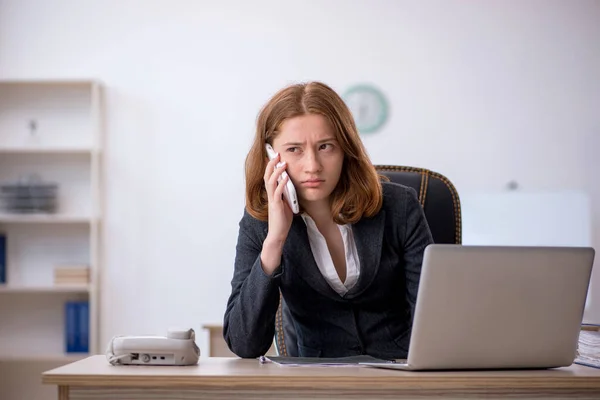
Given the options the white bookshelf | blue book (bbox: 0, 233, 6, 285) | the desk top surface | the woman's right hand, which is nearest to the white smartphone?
the woman's right hand

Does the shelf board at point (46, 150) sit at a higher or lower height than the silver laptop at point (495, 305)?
higher

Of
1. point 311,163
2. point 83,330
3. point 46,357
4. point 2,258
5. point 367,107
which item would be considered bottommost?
point 46,357

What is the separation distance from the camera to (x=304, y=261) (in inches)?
69.2

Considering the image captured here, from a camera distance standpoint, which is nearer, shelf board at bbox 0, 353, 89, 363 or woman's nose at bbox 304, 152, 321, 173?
woman's nose at bbox 304, 152, 321, 173

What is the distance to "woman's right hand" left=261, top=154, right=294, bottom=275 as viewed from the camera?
1.58 metres

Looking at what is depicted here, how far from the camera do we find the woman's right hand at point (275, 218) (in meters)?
1.58

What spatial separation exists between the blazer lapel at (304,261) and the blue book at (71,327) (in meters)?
2.66

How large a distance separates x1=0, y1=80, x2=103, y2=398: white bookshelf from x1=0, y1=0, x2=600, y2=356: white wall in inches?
4.7

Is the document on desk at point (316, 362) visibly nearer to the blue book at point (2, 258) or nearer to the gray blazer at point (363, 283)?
the gray blazer at point (363, 283)

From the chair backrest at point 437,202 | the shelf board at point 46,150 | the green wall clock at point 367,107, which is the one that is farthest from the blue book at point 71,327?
the chair backrest at point 437,202

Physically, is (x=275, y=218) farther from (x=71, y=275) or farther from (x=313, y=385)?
(x=71, y=275)

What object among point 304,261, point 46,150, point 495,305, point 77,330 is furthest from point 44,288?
point 495,305

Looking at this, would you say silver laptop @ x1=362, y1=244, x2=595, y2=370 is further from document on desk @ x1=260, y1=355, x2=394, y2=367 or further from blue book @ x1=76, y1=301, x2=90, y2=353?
blue book @ x1=76, y1=301, x2=90, y2=353

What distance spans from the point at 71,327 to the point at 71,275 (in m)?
0.27
